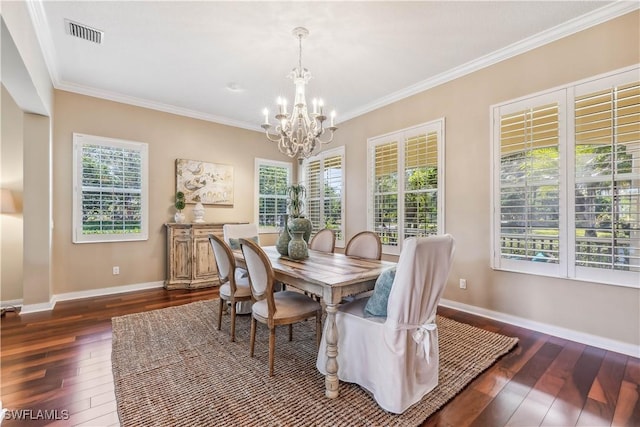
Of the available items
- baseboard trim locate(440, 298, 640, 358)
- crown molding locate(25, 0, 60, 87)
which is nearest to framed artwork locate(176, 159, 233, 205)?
crown molding locate(25, 0, 60, 87)

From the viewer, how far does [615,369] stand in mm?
2180

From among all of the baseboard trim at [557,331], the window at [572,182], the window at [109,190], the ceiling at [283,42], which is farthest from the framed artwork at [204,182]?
the window at [572,182]

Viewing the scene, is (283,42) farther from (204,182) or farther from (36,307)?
(36,307)

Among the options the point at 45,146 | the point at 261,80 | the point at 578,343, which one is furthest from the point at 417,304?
the point at 45,146

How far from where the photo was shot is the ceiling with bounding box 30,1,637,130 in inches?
96.5

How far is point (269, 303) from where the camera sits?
2090 millimetres

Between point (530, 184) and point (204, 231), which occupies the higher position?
point (530, 184)

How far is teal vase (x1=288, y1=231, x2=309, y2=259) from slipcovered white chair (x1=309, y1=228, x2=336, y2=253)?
32.7 inches

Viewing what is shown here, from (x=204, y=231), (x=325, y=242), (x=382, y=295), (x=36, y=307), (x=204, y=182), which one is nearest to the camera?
(x=382, y=295)

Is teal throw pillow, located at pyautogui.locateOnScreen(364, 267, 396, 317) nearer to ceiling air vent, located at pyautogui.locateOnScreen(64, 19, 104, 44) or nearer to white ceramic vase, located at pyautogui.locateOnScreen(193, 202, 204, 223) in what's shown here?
ceiling air vent, located at pyautogui.locateOnScreen(64, 19, 104, 44)

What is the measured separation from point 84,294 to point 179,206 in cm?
172

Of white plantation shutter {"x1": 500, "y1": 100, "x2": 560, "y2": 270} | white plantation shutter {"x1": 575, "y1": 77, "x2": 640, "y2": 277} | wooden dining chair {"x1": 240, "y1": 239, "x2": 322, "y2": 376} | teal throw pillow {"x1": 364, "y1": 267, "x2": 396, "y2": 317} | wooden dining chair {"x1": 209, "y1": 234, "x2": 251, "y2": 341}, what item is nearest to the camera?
teal throw pillow {"x1": 364, "y1": 267, "x2": 396, "y2": 317}

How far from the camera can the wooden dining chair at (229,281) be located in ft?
8.66

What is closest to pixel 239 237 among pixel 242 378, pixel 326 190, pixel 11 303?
pixel 242 378
